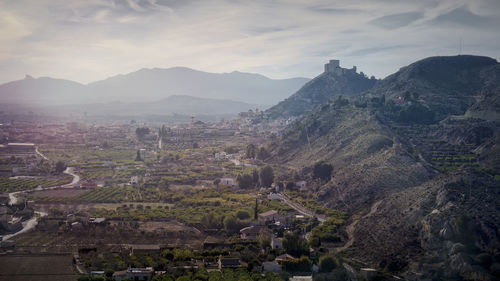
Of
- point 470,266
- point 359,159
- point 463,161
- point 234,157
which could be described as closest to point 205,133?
point 234,157

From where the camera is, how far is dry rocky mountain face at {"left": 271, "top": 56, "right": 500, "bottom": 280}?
70.9ft

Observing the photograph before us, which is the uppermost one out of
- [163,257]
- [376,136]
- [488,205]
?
[376,136]

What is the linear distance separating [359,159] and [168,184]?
20387 mm

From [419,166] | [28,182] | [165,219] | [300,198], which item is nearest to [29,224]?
[165,219]

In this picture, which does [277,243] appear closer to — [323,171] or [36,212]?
[323,171]

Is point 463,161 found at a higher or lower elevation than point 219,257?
higher

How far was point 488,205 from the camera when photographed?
24.0m

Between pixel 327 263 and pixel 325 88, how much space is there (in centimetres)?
8402

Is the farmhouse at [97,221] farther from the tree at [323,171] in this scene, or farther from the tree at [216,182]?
the tree at [323,171]

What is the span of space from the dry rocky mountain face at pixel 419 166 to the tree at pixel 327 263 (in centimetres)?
234

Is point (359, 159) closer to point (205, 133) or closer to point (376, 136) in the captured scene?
point (376, 136)

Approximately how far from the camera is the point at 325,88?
102 metres

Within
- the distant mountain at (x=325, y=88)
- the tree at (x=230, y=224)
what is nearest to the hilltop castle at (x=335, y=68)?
the distant mountain at (x=325, y=88)

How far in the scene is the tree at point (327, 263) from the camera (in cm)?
2178
